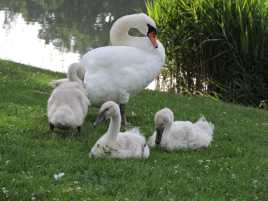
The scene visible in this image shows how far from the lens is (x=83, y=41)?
2220 cm

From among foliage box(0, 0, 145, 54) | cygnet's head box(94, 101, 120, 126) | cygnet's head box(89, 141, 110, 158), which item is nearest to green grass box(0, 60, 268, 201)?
cygnet's head box(89, 141, 110, 158)

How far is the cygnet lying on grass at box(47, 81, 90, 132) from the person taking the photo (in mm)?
7676

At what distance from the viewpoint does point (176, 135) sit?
795 centimetres

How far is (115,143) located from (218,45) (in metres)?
8.30

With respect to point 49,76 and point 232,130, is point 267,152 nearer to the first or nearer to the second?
point 232,130

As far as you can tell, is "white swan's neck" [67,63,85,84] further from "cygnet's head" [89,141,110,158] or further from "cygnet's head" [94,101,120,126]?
"cygnet's head" [89,141,110,158]

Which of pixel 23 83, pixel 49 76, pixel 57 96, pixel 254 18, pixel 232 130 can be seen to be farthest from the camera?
pixel 254 18

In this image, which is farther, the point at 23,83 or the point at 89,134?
the point at 23,83

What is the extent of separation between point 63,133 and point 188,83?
24.4 ft

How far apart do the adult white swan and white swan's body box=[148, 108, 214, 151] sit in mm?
1160

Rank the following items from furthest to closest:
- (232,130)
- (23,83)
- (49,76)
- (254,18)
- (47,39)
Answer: (47,39)
(254,18)
(49,76)
(23,83)
(232,130)

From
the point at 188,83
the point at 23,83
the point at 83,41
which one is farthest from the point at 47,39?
the point at 23,83

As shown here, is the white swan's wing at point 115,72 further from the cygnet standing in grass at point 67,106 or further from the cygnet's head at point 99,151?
the cygnet's head at point 99,151

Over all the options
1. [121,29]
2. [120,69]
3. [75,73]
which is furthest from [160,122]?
[121,29]
